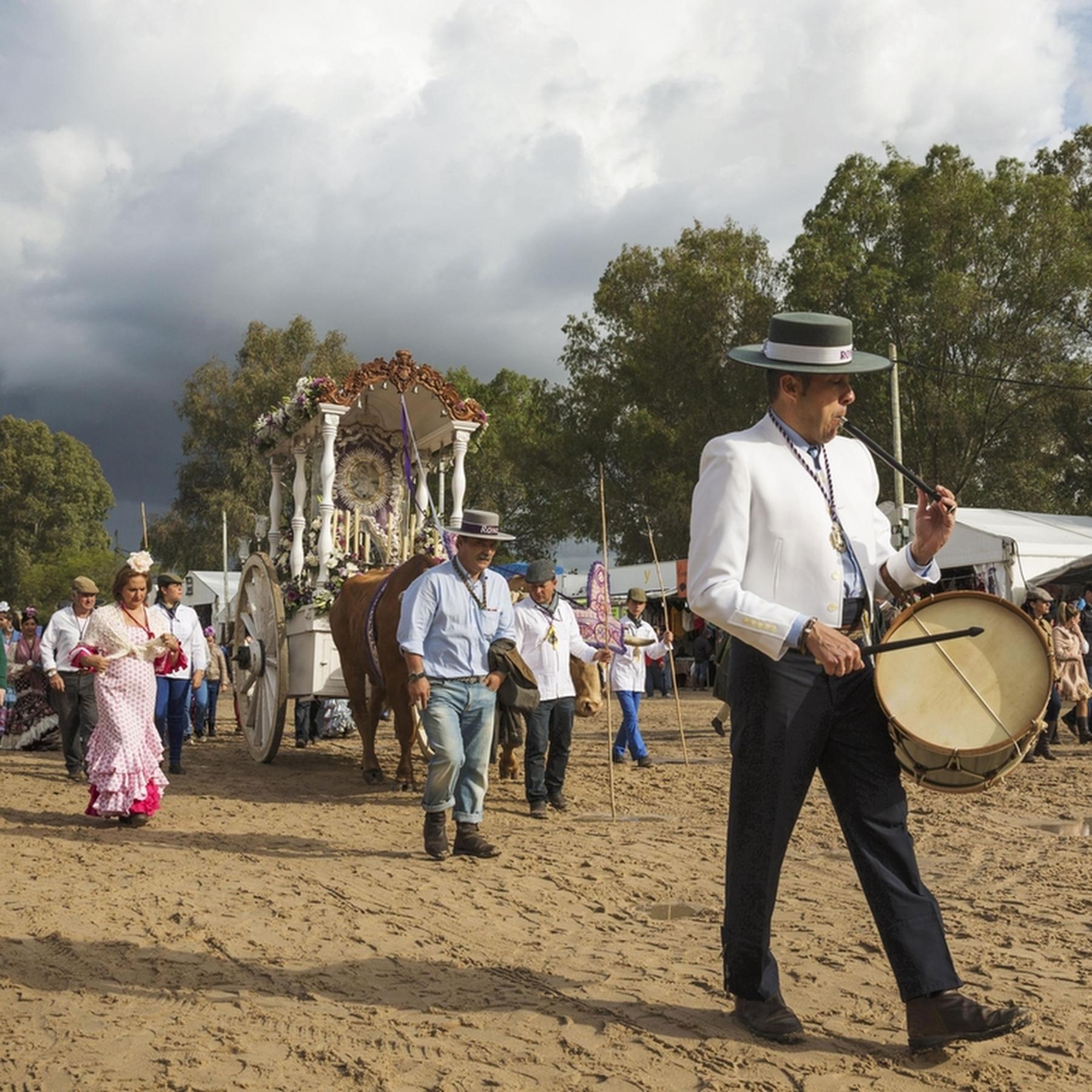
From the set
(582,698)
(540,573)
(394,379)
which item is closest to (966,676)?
(540,573)

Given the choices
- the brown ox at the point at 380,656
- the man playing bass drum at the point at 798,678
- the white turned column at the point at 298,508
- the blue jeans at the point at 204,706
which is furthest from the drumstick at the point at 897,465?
the blue jeans at the point at 204,706

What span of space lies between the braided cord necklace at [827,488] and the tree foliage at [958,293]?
2547 centimetres

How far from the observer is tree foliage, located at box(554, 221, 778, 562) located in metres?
32.8

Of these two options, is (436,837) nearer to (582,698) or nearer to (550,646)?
(550,646)

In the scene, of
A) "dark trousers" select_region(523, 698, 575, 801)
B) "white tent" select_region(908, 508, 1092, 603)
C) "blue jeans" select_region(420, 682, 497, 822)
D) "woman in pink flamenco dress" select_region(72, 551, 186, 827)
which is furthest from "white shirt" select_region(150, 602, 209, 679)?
"white tent" select_region(908, 508, 1092, 603)

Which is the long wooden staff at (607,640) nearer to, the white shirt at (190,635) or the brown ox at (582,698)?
the brown ox at (582,698)

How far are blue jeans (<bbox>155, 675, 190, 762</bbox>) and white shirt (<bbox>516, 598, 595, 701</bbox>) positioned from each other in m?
3.42

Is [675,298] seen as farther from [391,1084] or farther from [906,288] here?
[391,1084]

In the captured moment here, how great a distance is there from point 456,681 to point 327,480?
17.2 feet

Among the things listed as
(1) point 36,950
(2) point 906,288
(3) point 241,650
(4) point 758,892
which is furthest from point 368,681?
(2) point 906,288

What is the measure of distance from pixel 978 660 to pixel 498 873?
11.4 ft

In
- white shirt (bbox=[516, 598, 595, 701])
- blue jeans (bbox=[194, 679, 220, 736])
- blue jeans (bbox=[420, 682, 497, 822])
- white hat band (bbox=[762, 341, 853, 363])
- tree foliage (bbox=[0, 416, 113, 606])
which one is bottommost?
blue jeans (bbox=[194, 679, 220, 736])

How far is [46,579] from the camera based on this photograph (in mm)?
53188

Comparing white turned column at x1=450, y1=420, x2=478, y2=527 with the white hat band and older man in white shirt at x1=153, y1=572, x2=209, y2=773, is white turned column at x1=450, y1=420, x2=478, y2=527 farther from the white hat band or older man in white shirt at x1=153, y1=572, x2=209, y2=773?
the white hat band
